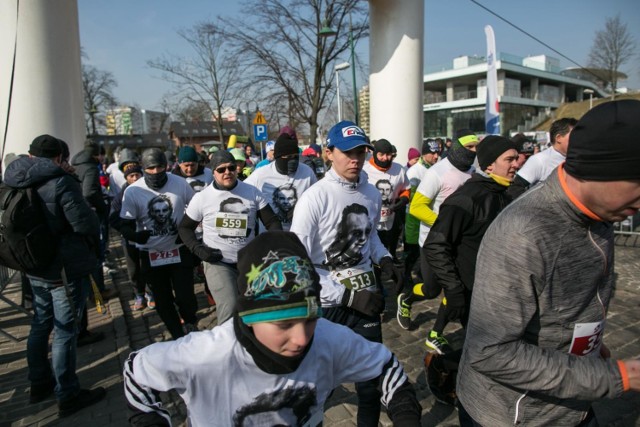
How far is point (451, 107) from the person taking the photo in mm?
59062

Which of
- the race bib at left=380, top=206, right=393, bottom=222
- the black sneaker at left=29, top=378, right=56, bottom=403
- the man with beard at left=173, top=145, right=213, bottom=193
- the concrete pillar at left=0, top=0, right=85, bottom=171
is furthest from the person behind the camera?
the concrete pillar at left=0, top=0, right=85, bottom=171

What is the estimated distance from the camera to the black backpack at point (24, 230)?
336 cm

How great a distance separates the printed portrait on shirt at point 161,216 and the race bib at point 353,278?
2.48m

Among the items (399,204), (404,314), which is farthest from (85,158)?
(404,314)

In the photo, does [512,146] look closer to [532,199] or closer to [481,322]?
[532,199]

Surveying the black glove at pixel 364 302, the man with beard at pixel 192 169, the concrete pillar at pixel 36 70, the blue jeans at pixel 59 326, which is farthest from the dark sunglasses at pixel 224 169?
the concrete pillar at pixel 36 70

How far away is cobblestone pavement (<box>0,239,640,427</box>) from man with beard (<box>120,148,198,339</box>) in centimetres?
77

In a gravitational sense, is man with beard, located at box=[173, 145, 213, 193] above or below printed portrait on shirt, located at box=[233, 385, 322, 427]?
above

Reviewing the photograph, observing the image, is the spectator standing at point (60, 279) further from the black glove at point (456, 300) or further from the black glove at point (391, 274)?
the black glove at point (456, 300)

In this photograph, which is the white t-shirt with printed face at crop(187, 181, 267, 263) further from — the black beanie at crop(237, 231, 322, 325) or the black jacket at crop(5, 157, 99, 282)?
the black beanie at crop(237, 231, 322, 325)

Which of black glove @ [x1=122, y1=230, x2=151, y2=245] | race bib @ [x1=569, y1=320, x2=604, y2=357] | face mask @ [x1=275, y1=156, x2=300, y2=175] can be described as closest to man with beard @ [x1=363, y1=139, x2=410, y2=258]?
face mask @ [x1=275, y1=156, x2=300, y2=175]

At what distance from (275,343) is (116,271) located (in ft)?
24.9

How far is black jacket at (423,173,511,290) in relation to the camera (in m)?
3.27

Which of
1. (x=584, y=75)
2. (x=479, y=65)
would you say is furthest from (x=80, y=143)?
(x=584, y=75)
